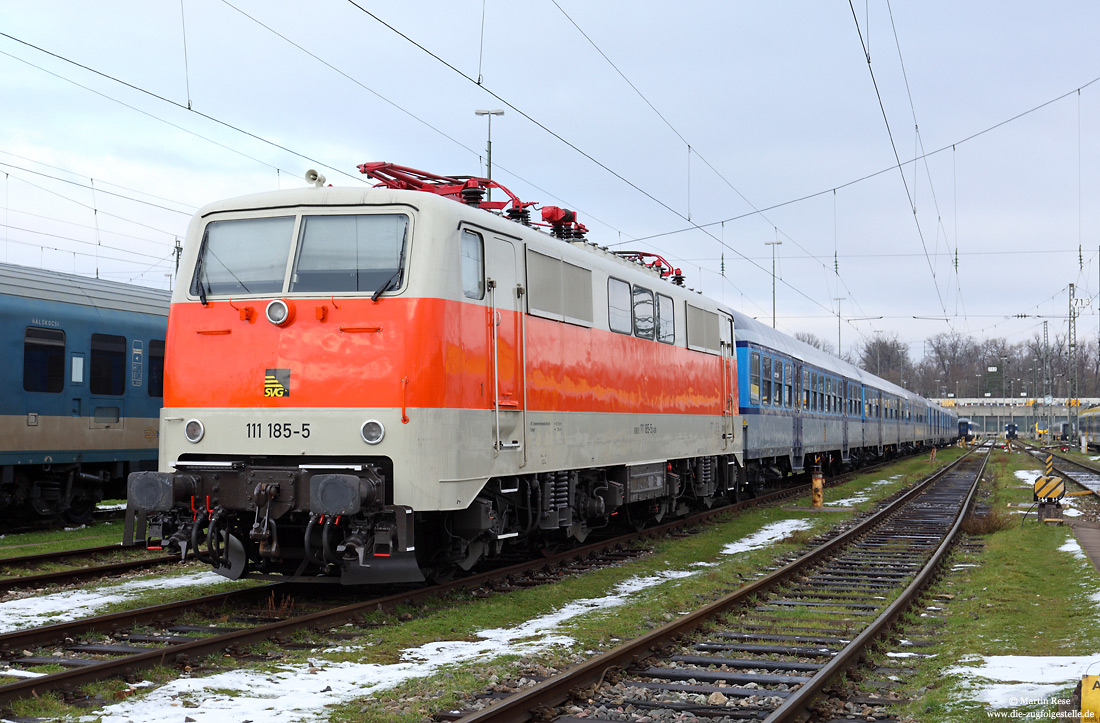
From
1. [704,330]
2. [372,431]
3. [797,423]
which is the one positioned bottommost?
[372,431]

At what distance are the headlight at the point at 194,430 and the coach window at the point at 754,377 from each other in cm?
1398

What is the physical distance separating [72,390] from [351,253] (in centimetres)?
947

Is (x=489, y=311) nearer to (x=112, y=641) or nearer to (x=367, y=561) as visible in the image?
(x=367, y=561)

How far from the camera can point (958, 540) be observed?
1605 cm

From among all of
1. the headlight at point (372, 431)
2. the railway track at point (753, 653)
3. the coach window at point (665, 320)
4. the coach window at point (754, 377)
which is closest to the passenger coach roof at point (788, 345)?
the coach window at point (754, 377)

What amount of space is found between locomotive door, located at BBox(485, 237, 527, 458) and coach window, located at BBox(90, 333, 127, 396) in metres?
9.73

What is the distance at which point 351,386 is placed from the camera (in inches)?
347

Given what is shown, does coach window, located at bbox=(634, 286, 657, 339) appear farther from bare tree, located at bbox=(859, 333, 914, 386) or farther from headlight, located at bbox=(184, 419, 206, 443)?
bare tree, located at bbox=(859, 333, 914, 386)

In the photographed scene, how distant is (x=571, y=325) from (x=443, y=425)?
3.20 meters

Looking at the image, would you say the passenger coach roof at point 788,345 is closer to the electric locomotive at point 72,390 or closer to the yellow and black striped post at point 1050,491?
the yellow and black striped post at point 1050,491

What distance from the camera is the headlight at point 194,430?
9205 mm

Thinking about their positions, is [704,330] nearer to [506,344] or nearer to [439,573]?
[506,344]

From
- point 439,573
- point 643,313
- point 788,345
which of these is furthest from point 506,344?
point 788,345

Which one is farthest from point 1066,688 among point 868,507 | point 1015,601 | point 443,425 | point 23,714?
point 868,507
